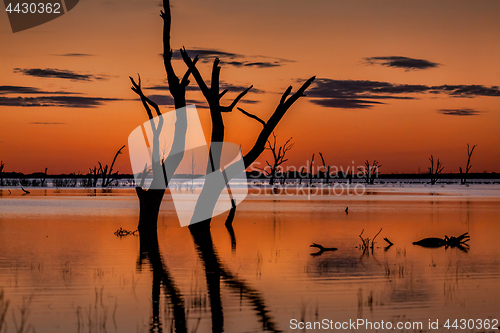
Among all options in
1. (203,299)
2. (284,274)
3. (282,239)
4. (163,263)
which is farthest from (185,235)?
(203,299)

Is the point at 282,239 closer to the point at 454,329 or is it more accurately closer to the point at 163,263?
the point at 163,263

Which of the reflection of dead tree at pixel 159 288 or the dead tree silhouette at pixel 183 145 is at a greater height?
the dead tree silhouette at pixel 183 145

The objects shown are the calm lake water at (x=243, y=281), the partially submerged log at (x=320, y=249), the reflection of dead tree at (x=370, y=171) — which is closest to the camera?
the calm lake water at (x=243, y=281)

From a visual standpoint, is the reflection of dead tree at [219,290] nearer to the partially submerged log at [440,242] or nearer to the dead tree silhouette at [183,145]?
the dead tree silhouette at [183,145]

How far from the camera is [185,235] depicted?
15641 mm

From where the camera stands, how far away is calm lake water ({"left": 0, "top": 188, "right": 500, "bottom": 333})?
6.71 meters

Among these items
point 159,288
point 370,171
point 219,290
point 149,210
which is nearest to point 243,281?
point 219,290

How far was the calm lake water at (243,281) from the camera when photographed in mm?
6711

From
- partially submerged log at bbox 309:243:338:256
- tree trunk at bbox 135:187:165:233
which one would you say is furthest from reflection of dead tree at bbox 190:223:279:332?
tree trunk at bbox 135:187:165:233

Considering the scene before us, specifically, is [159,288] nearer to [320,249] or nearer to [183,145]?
[320,249]

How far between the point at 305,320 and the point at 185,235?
369 inches

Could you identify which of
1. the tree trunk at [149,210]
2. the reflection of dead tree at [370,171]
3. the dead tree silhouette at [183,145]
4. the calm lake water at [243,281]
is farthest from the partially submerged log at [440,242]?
the reflection of dead tree at [370,171]

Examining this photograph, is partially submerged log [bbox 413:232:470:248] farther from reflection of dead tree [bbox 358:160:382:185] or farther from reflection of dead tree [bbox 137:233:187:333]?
reflection of dead tree [bbox 358:160:382:185]

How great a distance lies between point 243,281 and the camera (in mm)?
8906
